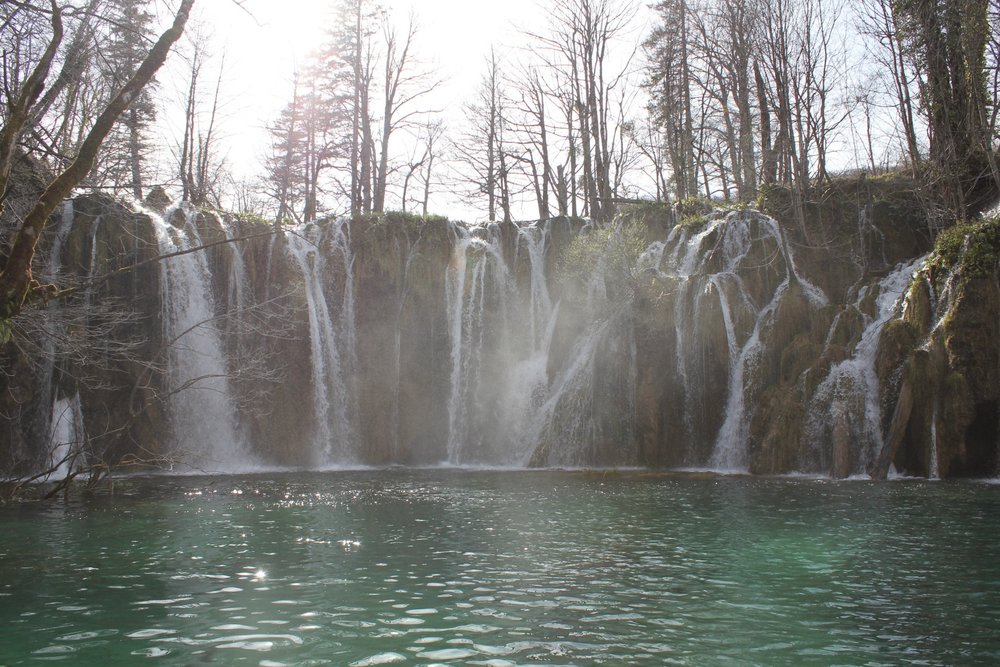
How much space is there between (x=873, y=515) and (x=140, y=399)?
1597 cm

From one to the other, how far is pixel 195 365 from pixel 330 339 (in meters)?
3.53

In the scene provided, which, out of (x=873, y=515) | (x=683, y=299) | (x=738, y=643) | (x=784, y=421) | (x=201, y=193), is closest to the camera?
(x=738, y=643)

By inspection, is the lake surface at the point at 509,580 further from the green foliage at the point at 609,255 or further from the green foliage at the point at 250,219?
the green foliage at the point at 250,219

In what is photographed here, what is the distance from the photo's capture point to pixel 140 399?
18.2 m

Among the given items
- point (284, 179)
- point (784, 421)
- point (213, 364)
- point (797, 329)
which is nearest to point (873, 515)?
point (784, 421)

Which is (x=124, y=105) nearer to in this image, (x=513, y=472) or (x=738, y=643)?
(x=738, y=643)

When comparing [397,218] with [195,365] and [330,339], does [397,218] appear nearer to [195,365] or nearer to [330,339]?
[330,339]

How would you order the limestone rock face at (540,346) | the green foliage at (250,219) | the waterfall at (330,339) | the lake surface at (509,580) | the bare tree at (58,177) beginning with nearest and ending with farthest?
1. the lake surface at (509,580)
2. the bare tree at (58,177)
3. the limestone rock face at (540,346)
4. the waterfall at (330,339)
5. the green foliage at (250,219)

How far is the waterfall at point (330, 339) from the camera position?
20016mm

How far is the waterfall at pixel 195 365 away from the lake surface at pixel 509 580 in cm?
643

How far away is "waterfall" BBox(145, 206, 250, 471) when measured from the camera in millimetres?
18469

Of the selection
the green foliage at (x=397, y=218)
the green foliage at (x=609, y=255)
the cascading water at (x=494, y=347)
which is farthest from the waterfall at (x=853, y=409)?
the green foliage at (x=397, y=218)

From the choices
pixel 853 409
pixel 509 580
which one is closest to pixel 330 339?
pixel 853 409

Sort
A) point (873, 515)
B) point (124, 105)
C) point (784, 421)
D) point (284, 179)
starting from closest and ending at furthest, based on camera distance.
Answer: point (124, 105)
point (873, 515)
point (784, 421)
point (284, 179)
